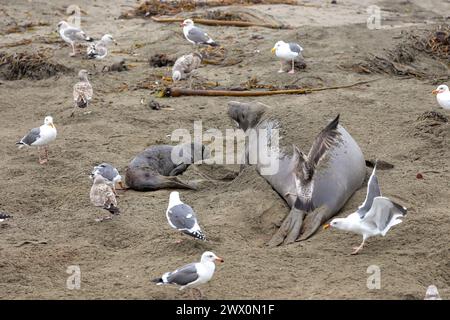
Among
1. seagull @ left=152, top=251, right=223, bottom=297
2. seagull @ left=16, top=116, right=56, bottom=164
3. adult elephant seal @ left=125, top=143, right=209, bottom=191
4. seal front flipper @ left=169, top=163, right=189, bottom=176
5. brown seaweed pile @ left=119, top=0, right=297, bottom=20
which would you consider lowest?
seal front flipper @ left=169, top=163, right=189, bottom=176

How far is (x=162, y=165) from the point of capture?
26.2 ft

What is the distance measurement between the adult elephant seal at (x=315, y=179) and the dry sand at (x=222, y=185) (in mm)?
125

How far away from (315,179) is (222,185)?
1.11 m

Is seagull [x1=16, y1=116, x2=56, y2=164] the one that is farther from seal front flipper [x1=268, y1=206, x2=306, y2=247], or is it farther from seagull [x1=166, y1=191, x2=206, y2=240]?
seal front flipper [x1=268, y1=206, x2=306, y2=247]

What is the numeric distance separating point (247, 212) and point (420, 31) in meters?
6.21

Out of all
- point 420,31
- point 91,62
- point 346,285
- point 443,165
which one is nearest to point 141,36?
point 91,62

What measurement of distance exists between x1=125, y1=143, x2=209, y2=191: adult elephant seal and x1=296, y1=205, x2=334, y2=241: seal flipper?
1407 millimetres

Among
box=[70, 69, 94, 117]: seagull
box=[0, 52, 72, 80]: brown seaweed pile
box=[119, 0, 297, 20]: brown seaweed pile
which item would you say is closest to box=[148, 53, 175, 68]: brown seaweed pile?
box=[0, 52, 72, 80]: brown seaweed pile

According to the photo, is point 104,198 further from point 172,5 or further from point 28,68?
point 172,5

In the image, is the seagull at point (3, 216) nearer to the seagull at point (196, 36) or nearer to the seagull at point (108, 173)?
the seagull at point (108, 173)

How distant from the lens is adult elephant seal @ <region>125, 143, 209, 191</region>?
757 centimetres

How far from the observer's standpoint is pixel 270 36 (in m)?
12.0

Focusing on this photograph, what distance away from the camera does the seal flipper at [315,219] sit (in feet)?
20.8
